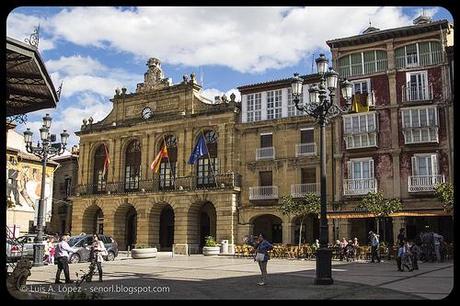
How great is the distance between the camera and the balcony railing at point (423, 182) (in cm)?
→ 3030

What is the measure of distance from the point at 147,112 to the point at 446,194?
25112 millimetres

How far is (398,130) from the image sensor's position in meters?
32.1

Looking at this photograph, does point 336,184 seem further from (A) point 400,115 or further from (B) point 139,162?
(B) point 139,162

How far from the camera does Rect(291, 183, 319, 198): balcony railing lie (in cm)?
3425

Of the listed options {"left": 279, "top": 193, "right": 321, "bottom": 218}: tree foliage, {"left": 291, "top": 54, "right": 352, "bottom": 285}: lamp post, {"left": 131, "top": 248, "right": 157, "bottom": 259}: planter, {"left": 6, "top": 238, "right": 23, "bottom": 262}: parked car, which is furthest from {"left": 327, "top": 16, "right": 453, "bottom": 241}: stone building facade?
{"left": 6, "top": 238, "right": 23, "bottom": 262}: parked car

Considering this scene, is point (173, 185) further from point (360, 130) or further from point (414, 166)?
point (414, 166)

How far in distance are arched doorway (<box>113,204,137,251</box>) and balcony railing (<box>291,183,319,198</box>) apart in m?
14.9

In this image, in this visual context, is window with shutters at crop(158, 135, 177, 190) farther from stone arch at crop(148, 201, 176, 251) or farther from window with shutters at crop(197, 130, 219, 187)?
window with shutters at crop(197, 130, 219, 187)

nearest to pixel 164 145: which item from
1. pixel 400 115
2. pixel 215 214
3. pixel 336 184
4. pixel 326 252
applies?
pixel 215 214

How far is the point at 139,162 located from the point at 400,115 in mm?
21455

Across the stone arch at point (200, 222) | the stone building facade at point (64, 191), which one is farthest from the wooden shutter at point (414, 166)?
the stone building facade at point (64, 191)

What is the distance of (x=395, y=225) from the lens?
102ft

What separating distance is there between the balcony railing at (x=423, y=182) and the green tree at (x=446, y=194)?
6.32 feet
